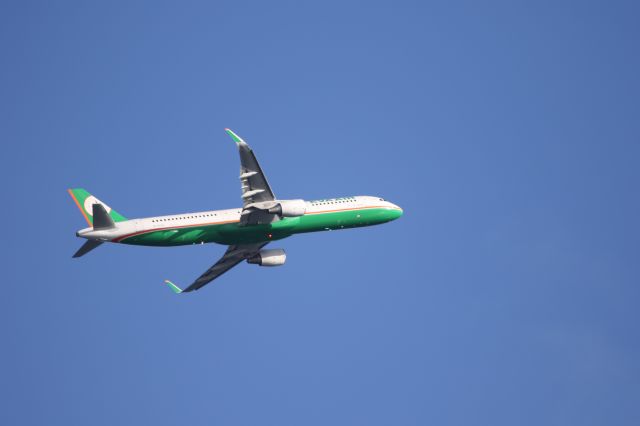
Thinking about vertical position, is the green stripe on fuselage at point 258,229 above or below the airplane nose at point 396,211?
below

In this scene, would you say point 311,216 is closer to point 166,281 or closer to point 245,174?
point 245,174

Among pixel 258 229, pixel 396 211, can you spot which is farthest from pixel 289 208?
pixel 396 211

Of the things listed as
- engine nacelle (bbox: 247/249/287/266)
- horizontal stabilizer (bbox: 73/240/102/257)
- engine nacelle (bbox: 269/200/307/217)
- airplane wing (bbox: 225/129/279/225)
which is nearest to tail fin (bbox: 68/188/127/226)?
horizontal stabilizer (bbox: 73/240/102/257)

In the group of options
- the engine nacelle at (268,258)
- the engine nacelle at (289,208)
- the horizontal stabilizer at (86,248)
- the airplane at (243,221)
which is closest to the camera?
the airplane at (243,221)

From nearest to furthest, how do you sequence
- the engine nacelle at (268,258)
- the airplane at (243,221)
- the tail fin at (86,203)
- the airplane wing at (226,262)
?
the airplane at (243,221)
the tail fin at (86,203)
the airplane wing at (226,262)
the engine nacelle at (268,258)

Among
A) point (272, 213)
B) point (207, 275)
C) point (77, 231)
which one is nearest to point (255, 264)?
point (207, 275)

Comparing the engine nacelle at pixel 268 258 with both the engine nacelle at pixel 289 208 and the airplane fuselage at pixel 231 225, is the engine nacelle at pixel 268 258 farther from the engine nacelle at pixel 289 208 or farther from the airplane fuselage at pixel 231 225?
the engine nacelle at pixel 289 208

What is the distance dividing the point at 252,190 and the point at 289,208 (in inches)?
132

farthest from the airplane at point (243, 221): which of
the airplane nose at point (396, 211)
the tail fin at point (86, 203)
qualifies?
the airplane nose at point (396, 211)

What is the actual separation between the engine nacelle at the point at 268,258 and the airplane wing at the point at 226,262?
0.45 m

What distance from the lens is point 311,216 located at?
281ft

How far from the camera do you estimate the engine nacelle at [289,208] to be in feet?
267

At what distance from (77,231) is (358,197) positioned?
75.9 feet

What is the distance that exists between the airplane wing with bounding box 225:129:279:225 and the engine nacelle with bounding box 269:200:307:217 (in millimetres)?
575
